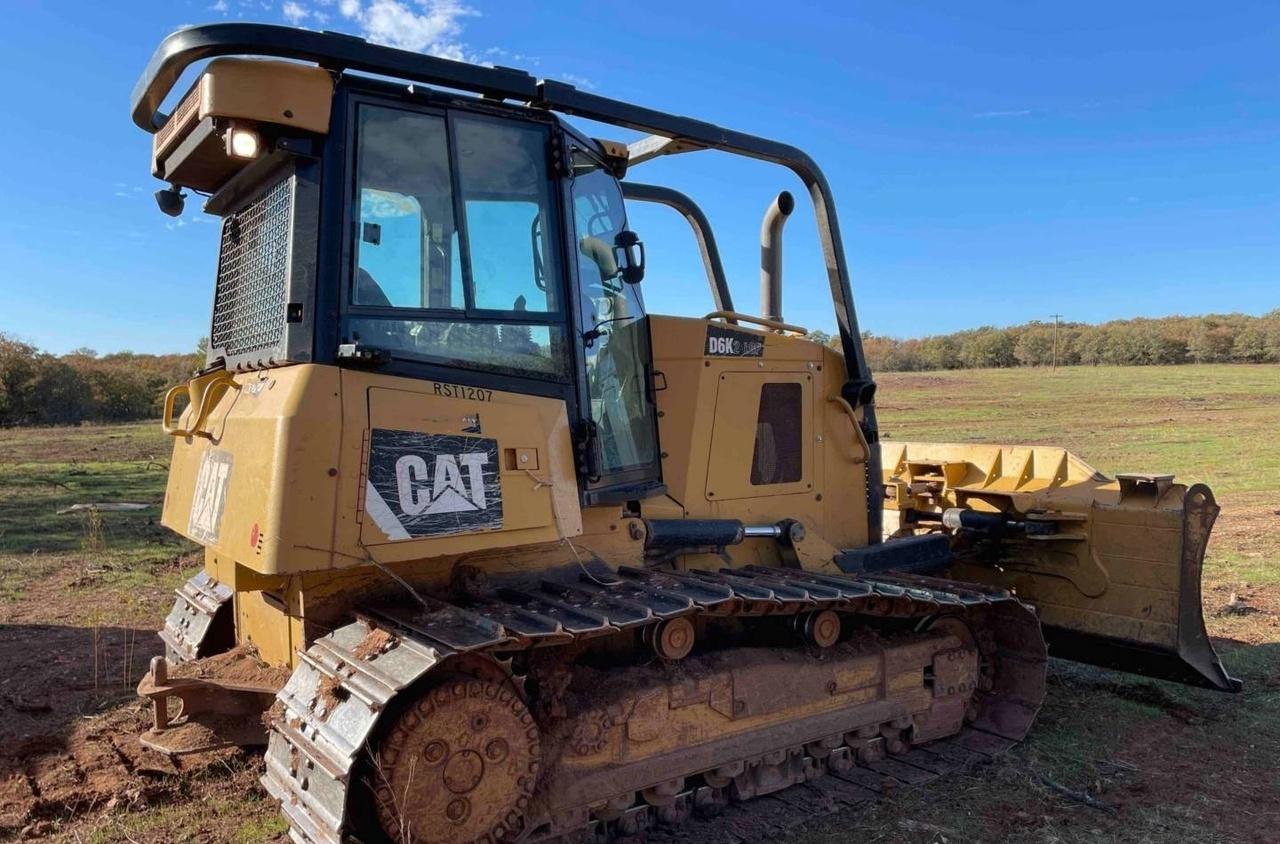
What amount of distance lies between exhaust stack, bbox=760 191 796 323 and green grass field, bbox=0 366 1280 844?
3.36 m

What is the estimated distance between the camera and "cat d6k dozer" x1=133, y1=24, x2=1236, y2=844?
11.5ft

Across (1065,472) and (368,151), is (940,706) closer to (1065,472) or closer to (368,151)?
(1065,472)

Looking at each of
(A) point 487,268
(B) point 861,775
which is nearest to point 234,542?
(A) point 487,268

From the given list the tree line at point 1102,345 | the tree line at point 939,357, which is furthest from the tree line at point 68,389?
the tree line at point 1102,345

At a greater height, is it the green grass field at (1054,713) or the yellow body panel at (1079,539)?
the yellow body panel at (1079,539)

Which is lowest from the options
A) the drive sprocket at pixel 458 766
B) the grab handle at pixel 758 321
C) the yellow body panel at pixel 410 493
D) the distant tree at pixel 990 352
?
the drive sprocket at pixel 458 766

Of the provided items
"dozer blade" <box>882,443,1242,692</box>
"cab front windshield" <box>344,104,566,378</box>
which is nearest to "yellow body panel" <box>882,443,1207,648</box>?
"dozer blade" <box>882,443,1242,692</box>

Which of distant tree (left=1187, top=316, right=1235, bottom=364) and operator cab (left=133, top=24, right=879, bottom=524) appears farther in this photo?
distant tree (left=1187, top=316, right=1235, bottom=364)

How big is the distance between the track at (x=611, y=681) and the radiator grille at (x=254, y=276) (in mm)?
1394

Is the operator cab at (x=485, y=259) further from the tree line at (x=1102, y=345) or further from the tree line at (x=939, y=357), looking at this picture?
the tree line at (x=1102, y=345)

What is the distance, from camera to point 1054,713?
6.10 meters

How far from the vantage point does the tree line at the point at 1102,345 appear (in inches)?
2056

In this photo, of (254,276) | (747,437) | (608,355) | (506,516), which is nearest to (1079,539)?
(747,437)

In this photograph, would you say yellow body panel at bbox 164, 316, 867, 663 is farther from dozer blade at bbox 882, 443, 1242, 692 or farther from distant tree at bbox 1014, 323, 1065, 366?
distant tree at bbox 1014, 323, 1065, 366
